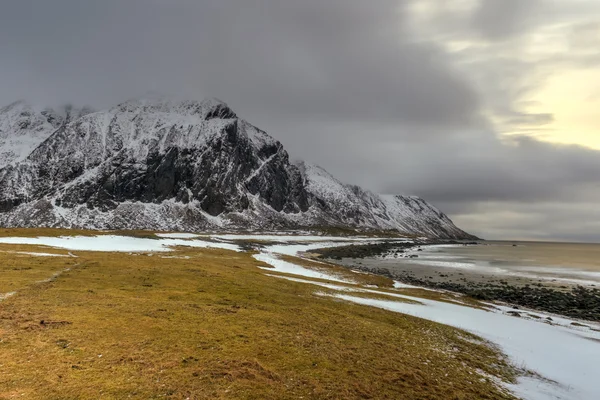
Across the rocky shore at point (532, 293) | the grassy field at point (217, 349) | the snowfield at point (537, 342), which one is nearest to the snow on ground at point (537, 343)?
the snowfield at point (537, 342)

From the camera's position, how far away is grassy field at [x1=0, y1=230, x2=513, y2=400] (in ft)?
47.2

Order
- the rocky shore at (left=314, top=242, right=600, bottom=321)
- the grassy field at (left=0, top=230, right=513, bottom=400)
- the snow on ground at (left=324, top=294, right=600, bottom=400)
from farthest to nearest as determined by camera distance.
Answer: the rocky shore at (left=314, top=242, right=600, bottom=321), the snow on ground at (left=324, top=294, right=600, bottom=400), the grassy field at (left=0, top=230, right=513, bottom=400)

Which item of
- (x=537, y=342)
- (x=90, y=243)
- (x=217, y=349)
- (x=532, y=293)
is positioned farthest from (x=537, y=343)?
(x=90, y=243)

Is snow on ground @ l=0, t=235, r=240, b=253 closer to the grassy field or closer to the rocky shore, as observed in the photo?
the grassy field

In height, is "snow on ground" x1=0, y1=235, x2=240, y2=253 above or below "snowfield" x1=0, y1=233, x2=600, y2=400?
below

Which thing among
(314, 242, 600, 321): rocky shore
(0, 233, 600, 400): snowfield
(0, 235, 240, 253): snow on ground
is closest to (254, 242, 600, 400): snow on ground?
(0, 233, 600, 400): snowfield

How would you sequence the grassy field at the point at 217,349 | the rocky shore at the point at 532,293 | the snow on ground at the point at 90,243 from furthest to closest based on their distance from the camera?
the snow on ground at the point at 90,243
the rocky shore at the point at 532,293
the grassy field at the point at 217,349

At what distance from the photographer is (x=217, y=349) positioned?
18.7 metres

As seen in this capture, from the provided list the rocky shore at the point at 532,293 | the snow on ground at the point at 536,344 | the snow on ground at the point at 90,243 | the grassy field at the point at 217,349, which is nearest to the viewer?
the grassy field at the point at 217,349

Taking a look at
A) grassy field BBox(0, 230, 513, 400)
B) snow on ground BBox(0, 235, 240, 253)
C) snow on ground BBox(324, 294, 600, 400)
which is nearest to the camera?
grassy field BBox(0, 230, 513, 400)

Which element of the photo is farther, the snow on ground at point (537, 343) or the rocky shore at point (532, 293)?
the rocky shore at point (532, 293)

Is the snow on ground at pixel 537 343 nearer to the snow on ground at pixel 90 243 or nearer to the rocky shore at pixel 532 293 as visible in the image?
the rocky shore at pixel 532 293

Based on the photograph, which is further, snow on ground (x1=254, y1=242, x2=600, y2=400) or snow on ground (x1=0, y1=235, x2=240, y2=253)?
snow on ground (x1=0, y1=235, x2=240, y2=253)

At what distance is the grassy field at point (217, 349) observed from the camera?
47.2ft
